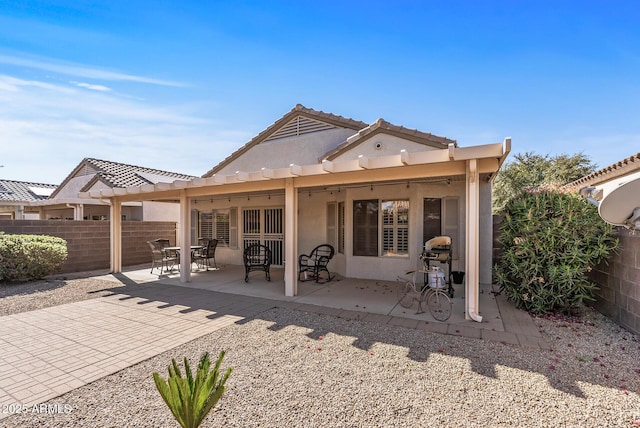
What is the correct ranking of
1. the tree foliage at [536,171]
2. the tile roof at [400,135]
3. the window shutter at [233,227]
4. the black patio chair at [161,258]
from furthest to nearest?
the tree foliage at [536,171] < the window shutter at [233,227] < the black patio chair at [161,258] < the tile roof at [400,135]

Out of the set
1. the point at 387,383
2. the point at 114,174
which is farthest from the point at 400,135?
the point at 114,174

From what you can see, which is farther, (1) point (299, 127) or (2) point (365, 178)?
(1) point (299, 127)

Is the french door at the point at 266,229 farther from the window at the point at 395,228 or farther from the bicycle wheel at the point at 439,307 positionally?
the bicycle wheel at the point at 439,307

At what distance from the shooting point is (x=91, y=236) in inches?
413

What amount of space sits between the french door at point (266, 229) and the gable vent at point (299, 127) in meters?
2.88

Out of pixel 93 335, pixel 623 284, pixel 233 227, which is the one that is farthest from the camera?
pixel 233 227

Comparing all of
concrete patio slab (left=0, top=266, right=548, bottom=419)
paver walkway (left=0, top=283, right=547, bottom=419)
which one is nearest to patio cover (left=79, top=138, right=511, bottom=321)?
concrete patio slab (left=0, top=266, right=548, bottom=419)

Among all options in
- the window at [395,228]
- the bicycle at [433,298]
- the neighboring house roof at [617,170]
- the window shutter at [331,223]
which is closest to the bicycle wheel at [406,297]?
the bicycle at [433,298]

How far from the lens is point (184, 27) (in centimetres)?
683

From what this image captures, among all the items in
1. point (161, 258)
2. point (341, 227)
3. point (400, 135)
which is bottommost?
point (161, 258)

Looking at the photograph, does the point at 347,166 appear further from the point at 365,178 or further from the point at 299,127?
the point at 299,127

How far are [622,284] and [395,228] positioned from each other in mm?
4478

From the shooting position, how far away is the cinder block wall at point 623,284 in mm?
4566

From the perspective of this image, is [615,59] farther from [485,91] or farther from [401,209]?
[401,209]
